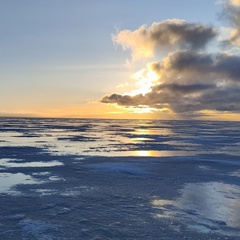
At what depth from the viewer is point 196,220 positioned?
10695mm

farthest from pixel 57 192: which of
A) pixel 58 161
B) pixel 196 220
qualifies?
pixel 58 161

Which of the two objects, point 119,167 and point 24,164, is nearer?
point 119,167

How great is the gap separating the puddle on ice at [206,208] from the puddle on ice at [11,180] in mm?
6545

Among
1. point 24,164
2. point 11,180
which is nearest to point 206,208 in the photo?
point 11,180

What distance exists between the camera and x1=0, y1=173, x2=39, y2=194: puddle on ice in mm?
14500

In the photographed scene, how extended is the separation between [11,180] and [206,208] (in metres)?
9.81

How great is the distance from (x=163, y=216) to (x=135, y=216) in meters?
0.97

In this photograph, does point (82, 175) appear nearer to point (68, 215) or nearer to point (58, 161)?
point (58, 161)

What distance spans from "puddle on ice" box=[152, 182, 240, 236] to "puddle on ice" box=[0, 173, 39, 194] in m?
6.55

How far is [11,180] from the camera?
16.5m

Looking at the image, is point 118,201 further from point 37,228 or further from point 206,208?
point 37,228

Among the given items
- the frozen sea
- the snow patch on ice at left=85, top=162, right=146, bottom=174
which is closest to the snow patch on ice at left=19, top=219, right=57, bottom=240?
the frozen sea

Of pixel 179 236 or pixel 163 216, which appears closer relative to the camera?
pixel 179 236

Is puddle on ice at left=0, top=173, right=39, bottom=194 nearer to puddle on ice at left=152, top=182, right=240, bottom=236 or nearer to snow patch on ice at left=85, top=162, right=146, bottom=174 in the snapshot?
snow patch on ice at left=85, top=162, right=146, bottom=174
